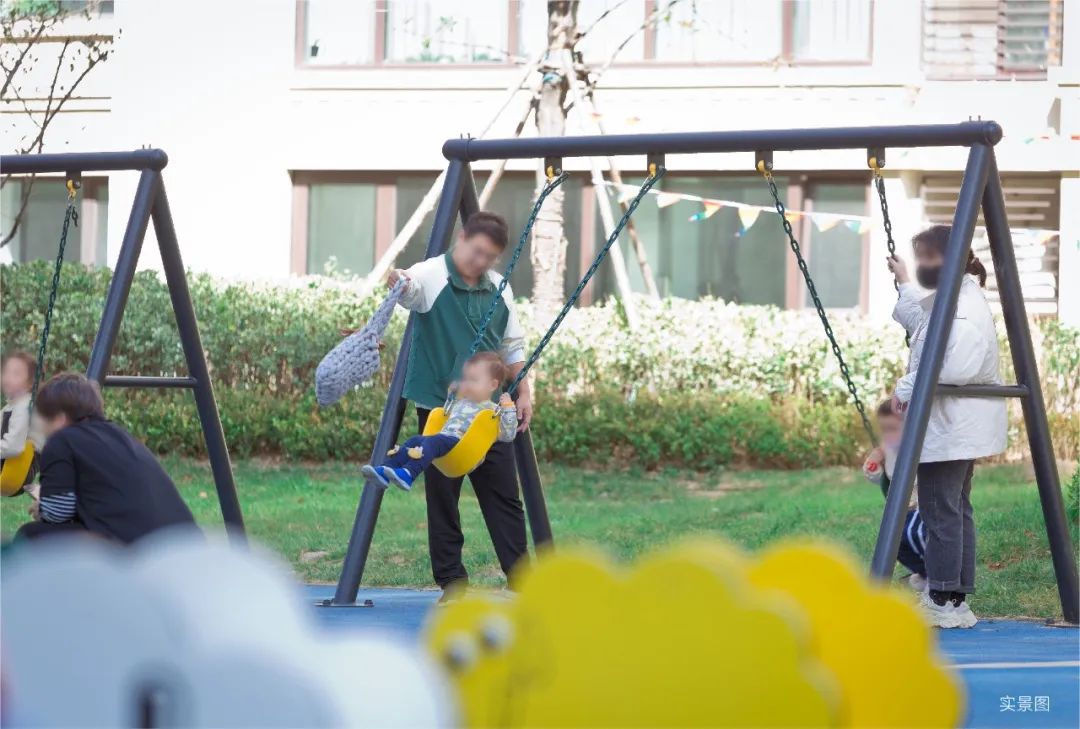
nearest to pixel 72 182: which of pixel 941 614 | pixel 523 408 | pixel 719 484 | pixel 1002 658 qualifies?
pixel 523 408

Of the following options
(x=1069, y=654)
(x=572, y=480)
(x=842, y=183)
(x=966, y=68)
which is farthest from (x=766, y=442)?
(x=1069, y=654)

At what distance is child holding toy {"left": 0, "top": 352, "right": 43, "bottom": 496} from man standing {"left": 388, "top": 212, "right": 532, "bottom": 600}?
142 cm

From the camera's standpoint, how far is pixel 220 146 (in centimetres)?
1433

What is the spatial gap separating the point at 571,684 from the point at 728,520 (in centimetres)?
730

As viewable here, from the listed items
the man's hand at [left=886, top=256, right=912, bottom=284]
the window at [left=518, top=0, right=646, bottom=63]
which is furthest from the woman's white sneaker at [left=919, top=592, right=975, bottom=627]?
the window at [left=518, top=0, right=646, bottom=63]

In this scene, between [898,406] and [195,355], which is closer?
[898,406]

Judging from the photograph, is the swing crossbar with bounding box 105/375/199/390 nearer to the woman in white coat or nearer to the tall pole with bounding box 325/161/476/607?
the tall pole with bounding box 325/161/476/607

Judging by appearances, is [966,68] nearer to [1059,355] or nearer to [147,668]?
[1059,355]

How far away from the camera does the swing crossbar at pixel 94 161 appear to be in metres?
5.67

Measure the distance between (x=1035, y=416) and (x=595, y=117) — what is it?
7127 mm

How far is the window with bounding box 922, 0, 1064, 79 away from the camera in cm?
1315

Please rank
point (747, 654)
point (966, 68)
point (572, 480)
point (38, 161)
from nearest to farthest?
1. point (747, 654)
2. point (38, 161)
3. point (572, 480)
4. point (966, 68)

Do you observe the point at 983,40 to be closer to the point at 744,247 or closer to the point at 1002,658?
the point at 744,247

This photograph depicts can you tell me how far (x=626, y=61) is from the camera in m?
13.7
